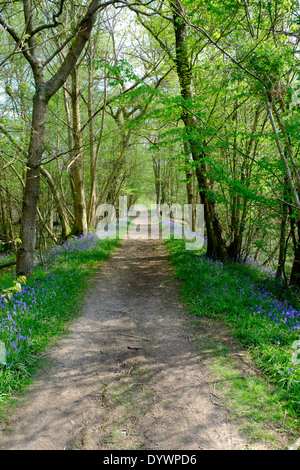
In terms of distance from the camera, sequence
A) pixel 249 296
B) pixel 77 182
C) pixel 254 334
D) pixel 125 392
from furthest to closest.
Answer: pixel 77 182
pixel 249 296
pixel 254 334
pixel 125 392

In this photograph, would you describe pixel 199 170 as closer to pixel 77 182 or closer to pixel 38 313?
pixel 77 182

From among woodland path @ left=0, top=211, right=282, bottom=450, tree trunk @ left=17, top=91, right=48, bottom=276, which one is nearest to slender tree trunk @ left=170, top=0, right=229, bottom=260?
woodland path @ left=0, top=211, right=282, bottom=450

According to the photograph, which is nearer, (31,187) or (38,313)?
(38,313)

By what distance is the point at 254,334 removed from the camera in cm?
433

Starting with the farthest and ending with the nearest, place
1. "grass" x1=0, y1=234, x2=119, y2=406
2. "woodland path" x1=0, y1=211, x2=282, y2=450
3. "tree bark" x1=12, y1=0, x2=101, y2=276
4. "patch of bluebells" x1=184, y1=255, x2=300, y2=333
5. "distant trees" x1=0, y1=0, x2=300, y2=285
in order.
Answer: "tree bark" x1=12, y1=0, x2=101, y2=276
"distant trees" x1=0, y1=0, x2=300, y2=285
"patch of bluebells" x1=184, y1=255, x2=300, y2=333
"grass" x1=0, y1=234, x2=119, y2=406
"woodland path" x1=0, y1=211, x2=282, y2=450

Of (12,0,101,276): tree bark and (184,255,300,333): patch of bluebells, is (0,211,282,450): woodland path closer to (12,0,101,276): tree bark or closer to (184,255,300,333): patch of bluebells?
(184,255,300,333): patch of bluebells

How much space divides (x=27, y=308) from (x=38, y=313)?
22 centimetres

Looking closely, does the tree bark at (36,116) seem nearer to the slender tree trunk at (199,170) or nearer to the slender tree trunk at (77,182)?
the slender tree trunk at (199,170)

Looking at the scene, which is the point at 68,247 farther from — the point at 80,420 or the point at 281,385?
the point at 281,385

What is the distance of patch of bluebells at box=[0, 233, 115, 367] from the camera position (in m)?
3.79

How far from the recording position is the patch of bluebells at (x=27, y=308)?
379 cm

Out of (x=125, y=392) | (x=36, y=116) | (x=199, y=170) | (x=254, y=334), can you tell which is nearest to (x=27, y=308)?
(x=125, y=392)

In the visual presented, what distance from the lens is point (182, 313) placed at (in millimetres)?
5582

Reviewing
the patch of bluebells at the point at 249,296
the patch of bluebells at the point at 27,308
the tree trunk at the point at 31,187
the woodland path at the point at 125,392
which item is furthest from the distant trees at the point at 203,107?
the woodland path at the point at 125,392
